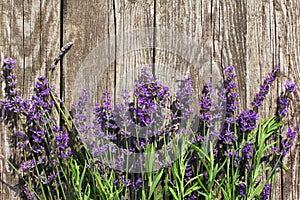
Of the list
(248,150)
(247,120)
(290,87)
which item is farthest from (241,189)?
(290,87)

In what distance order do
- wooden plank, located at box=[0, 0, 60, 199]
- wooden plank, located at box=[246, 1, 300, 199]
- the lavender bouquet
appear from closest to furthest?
the lavender bouquet, wooden plank, located at box=[0, 0, 60, 199], wooden plank, located at box=[246, 1, 300, 199]

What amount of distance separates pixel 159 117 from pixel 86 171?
702 mm

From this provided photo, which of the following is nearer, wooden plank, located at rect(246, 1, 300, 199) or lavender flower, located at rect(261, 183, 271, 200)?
lavender flower, located at rect(261, 183, 271, 200)

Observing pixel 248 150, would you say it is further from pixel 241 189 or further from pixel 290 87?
pixel 290 87

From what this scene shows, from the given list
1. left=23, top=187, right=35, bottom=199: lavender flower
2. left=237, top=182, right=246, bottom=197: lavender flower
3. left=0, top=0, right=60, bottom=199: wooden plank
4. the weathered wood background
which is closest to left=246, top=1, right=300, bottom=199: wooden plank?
the weathered wood background

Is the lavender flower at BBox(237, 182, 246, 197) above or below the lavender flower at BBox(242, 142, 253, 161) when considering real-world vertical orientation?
below

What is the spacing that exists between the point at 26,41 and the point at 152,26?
991 millimetres

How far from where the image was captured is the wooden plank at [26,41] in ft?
11.7

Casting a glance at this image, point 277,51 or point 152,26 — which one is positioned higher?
point 152,26

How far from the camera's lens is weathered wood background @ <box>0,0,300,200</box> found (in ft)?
11.7

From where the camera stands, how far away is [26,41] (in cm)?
356

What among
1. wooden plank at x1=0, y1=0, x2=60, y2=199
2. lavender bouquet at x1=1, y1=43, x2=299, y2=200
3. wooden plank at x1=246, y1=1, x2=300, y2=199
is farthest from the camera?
wooden plank at x1=246, y1=1, x2=300, y2=199

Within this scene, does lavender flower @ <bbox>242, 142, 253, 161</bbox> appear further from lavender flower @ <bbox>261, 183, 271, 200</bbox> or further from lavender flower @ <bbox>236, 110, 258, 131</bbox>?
lavender flower @ <bbox>261, 183, 271, 200</bbox>

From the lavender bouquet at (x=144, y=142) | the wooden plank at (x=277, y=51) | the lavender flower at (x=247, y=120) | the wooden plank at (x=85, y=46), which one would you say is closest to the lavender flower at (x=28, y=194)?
the lavender bouquet at (x=144, y=142)
